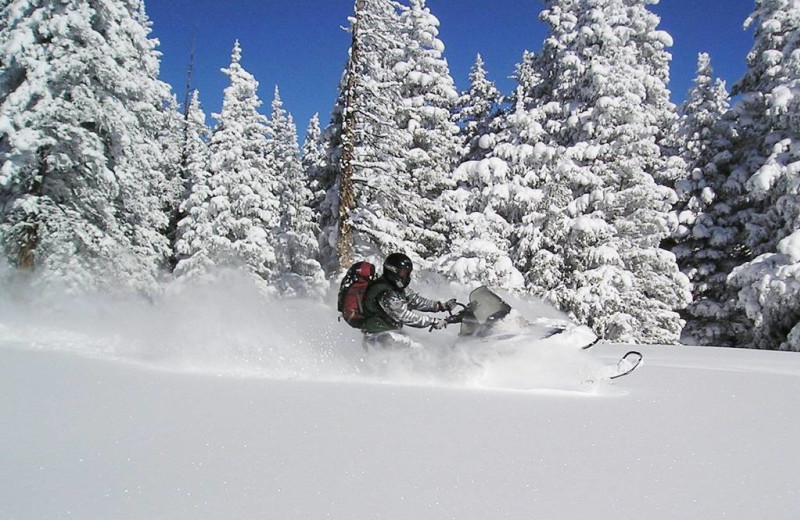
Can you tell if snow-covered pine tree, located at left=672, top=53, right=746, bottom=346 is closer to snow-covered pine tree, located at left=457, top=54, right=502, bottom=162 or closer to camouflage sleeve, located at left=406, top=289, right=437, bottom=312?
snow-covered pine tree, located at left=457, top=54, right=502, bottom=162

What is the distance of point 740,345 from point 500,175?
10.9 metres

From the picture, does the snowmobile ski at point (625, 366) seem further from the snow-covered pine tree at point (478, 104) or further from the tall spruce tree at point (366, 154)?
the snow-covered pine tree at point (478, 104)

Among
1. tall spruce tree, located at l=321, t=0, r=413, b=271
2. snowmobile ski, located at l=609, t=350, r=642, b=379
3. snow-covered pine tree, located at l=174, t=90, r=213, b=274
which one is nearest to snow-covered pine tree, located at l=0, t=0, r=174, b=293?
tall spruce tree, located at l=321, t=0, r=413, b=271

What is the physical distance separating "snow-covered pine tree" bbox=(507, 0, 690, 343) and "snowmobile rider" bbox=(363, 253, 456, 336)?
1213 cm

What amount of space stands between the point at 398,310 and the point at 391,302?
0.15m

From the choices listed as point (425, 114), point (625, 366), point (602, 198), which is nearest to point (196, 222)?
point (425, 114)

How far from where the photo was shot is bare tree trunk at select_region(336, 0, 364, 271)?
19984 millimetres

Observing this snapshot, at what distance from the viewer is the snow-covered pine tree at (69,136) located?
16.1m

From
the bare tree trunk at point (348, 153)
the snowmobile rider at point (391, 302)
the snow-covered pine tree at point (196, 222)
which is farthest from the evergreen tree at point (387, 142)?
the snowmobile rider at point (391, 302)

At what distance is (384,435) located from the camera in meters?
4.15

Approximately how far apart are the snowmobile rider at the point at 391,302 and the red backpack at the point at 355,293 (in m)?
0.11

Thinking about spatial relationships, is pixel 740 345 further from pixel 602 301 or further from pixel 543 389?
pixel 543 389

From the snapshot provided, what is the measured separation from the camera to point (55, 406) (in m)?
4.56

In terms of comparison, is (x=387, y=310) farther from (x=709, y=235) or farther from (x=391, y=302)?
(x=709, y=235)
